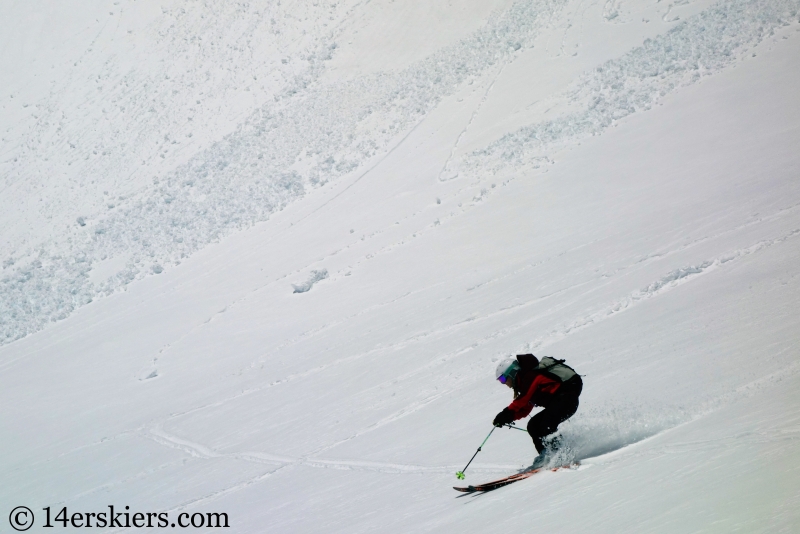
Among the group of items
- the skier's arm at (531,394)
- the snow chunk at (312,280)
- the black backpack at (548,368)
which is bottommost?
the skier's arm at (531,394)

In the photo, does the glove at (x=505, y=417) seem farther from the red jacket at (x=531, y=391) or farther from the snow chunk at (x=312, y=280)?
the snow chunk at (x=312, y=280)

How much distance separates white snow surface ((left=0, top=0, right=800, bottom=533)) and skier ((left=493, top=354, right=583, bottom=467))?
1.57ft

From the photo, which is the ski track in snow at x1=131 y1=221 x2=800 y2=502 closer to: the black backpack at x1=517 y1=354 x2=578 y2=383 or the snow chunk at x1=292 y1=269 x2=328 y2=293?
the black backpack at x1=517 y1=354 x2=578 y2=383

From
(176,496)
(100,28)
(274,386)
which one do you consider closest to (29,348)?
(274,386)

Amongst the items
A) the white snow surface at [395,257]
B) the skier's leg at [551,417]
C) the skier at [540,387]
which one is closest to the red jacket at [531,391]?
the skier at [540,387]

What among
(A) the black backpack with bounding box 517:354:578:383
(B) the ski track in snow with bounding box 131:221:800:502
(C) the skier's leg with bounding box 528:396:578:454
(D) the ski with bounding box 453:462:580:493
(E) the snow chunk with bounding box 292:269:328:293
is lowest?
(D) the ski with bounding box 453:462:580:493

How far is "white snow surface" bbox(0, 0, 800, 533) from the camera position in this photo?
7301 millimetres

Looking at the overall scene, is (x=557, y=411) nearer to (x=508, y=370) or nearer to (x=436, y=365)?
(x=508, y=370)

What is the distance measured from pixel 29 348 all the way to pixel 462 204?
46.0 feet

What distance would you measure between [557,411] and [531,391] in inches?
13.3

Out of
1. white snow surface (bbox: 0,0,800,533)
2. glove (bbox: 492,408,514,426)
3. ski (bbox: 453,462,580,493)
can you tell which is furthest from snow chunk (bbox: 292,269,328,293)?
glove (bbox: 492,408,514,426)

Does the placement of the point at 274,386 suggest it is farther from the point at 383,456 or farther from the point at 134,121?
the point at 134,121

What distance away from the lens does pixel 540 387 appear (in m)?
6.14

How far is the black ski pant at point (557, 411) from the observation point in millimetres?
6211
